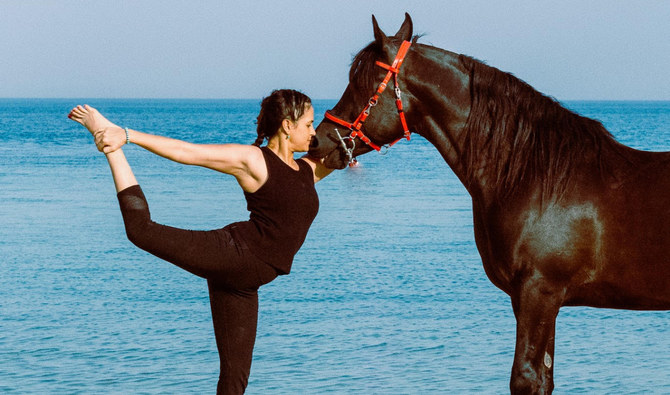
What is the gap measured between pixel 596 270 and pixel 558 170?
0.52 metres

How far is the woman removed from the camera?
Result: 3787mm

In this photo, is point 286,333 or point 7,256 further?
point 7,256

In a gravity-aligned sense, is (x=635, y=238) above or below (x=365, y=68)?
below

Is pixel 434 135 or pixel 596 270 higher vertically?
pixel 434 135

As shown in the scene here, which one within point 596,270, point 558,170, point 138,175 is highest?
point 558,170

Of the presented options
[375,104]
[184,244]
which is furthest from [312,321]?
[184,244]

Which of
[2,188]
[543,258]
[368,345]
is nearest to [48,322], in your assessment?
[368,345]

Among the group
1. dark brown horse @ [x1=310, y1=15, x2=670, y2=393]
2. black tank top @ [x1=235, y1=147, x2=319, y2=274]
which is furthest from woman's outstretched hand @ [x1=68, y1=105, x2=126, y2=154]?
dark brown horse @ [x1=310, y1=15, x2=670, y2=393]

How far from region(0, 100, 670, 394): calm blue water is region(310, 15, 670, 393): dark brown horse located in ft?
10.0

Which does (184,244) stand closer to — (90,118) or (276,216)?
(276,216)

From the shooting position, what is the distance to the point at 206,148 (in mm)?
3803

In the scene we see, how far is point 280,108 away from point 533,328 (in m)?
1.60

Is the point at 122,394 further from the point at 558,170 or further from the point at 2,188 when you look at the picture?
the point at 2,188

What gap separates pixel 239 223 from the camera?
3.99 metres
